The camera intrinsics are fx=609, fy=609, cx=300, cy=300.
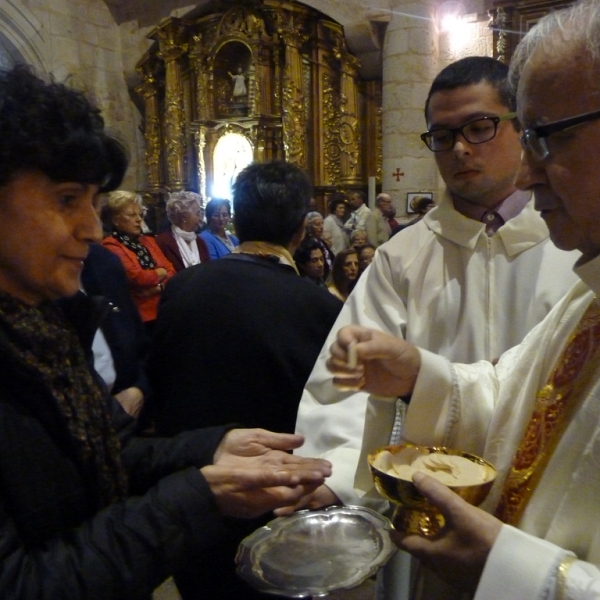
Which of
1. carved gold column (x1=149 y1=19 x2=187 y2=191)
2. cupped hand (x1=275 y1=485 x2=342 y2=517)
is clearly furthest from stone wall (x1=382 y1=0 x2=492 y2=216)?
cupped hand (x1=275 y1=485 x2=342 y2=517)

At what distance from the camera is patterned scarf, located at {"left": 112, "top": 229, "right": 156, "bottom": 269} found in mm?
4137

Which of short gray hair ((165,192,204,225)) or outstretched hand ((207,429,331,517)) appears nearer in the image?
outstretched hand ((207,429,331,517))

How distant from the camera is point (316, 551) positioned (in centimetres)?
126

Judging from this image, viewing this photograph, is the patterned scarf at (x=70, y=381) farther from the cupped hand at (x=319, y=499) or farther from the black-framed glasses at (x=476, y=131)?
the black-framed glasses at (x=476, y=131)

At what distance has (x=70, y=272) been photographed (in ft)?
3.80

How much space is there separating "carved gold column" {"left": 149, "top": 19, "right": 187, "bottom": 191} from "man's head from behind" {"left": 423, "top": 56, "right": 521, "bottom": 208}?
32.0ft

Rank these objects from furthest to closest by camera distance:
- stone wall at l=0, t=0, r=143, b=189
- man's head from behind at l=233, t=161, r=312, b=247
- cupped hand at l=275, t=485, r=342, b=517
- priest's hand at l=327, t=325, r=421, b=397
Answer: stone wall at l=0, t=0, r=143, b=189 → man's head from behind at l=233, t=161, r=312, b=247 → cupped hand at l=275, t=485, r=342, b=517 → priest's hand at l=327, t=325, r=421, b=397

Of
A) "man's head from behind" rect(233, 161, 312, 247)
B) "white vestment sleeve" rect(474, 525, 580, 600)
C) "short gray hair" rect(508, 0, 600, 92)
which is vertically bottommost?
"white vestment sleeve" rect(474, 525, 580, 600)

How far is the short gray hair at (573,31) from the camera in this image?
95cm

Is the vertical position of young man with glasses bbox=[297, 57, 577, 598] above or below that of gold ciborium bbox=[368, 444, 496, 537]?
above

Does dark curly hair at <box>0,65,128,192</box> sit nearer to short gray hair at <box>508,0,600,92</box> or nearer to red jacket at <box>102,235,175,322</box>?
short gray hair at <box>508,0,600,92</box>

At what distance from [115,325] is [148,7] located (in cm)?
997

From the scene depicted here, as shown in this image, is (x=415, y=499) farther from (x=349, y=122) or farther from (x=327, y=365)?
(x=349, y=122)

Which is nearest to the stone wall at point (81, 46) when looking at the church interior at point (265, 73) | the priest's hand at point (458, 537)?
the church interior at point (265, 73)
